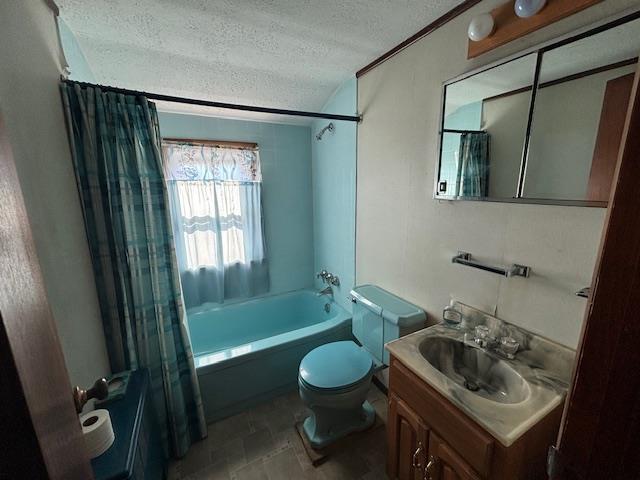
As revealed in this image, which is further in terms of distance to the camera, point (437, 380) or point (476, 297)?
point (476, 297)

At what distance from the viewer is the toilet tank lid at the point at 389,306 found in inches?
57.9

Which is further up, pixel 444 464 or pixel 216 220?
pixel 216 220

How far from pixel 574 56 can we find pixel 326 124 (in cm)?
180

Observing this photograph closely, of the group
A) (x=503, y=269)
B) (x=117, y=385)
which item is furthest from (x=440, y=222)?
(x=117, y=385)

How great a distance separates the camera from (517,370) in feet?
3.35

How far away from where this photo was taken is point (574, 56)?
0.90 metres

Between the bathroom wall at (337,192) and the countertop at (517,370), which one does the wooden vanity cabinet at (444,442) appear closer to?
the countertop at (517,370)

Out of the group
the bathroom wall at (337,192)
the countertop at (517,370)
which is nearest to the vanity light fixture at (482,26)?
the bathroom wall at (337,192)

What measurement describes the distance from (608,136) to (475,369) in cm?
102

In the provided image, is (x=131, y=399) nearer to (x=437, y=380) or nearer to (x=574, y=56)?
(x=437, y=380)

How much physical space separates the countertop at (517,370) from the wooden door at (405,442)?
0.24m

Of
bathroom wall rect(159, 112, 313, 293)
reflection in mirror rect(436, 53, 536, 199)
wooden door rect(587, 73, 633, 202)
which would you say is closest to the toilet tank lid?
reflection in mirror rect(436, 53, 536, 199)

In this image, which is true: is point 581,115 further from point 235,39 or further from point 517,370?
point 235,39

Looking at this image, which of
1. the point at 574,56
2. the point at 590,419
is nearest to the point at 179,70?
the point at 574,56
